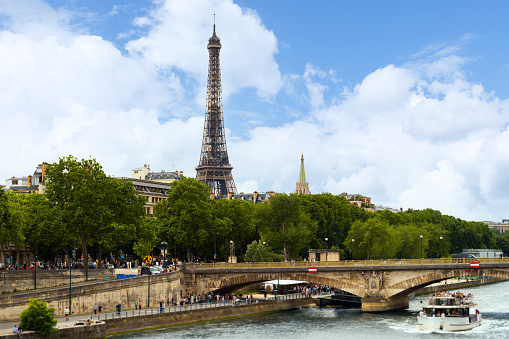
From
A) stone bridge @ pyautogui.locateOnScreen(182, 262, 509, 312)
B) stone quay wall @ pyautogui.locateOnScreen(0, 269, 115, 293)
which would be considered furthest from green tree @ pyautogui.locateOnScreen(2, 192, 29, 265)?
stone bridge @ pyautogui.locateOnScreen(182, 262, 509, 312)

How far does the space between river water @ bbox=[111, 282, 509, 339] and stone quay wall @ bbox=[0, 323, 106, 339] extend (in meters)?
2.72

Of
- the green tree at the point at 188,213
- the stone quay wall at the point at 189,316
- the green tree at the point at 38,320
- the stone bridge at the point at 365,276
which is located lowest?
the stone quay wall at the point at 189,316

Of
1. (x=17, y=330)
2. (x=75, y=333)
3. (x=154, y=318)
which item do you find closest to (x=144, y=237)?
(x=154, y=318)

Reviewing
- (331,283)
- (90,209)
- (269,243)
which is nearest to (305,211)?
(269,243)

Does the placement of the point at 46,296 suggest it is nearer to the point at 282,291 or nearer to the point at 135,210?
the point at 135,210

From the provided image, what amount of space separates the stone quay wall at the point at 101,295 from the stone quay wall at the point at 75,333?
7.06 metres

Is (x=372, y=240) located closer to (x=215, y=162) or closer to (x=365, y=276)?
(x=365, y=276)

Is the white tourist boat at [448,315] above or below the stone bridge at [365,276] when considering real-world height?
below

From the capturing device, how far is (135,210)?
92250 mm

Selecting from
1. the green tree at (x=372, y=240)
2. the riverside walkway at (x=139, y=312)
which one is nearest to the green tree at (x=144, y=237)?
the riverside walkway at (x=139, y=312)

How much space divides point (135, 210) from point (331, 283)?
81.9 ft

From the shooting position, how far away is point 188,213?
110000 mm

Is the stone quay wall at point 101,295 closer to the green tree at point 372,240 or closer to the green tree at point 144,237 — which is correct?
the green tree at point 144,237

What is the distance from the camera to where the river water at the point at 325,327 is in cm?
6788
